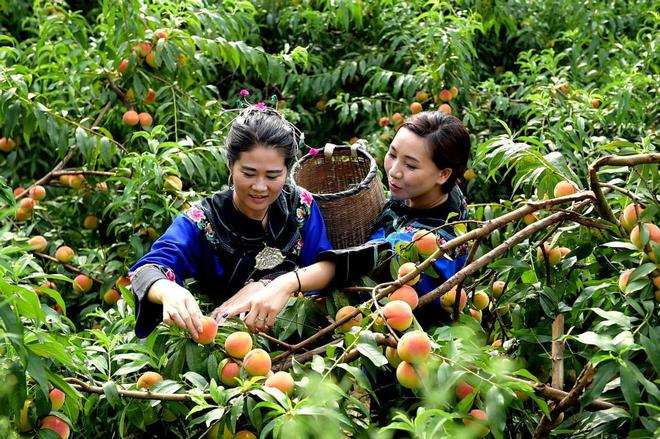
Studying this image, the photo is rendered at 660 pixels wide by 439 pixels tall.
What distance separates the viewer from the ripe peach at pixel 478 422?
1.59 m

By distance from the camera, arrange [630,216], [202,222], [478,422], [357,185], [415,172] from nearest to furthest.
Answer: [478,422], [630,216], [202,222], [415,172], [357,185]

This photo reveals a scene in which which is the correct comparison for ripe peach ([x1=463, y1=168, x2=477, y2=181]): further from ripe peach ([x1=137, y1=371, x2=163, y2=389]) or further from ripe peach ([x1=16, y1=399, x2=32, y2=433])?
ripe peach ([x1=16, y1=399, x2=32, y2=433])

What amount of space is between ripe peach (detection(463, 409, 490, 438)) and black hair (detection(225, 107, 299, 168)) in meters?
0.97

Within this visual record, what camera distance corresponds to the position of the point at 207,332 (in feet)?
6.18

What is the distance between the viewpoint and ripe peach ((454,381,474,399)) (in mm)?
1681

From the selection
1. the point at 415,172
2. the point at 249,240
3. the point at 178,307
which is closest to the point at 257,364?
the point at 178,307

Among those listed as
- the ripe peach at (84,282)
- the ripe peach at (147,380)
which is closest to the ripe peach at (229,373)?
the ripe peach at (147,380)

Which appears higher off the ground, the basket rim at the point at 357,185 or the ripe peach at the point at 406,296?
the ripe peach at the point at 406,296

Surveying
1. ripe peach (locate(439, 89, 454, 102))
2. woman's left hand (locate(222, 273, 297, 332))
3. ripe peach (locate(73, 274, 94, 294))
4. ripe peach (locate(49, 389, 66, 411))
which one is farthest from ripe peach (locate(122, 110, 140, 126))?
ripe peach (locate(49, 389, 66, 411))

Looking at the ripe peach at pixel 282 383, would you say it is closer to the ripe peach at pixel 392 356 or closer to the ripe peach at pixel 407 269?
the ripe peach at pixel 392 356

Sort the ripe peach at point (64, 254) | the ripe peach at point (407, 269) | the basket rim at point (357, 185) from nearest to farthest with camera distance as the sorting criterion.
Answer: the ripe peach at point (407, 269)
the basket rim at point (357, 185)
the ripe peach at point (64, 254)

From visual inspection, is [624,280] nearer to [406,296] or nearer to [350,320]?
[406,296]

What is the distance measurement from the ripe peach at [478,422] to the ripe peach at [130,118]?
225 centimetres

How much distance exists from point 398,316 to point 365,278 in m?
0.47
